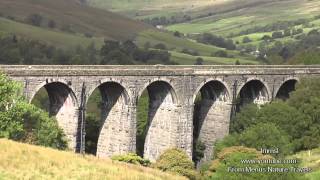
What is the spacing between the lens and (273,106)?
3236 inches

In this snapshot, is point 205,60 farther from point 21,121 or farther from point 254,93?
point 21,121

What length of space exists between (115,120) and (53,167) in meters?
31.6

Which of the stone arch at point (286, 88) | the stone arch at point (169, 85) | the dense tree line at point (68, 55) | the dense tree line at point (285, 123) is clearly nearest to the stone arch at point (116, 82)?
the stone arch at point (169, 85)

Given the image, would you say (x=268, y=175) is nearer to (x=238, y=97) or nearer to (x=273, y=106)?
(x=273, y=106)

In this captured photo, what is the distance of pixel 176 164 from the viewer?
68062 mm

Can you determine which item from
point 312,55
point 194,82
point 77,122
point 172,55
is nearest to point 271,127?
point 194,82

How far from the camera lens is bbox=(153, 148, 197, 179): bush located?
65.4 metres

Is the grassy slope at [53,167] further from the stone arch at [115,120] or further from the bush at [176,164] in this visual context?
the stone arch at [115,120]

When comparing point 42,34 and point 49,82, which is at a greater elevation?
point 42,34

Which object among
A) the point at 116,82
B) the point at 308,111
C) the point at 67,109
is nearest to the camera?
the point at 67,109

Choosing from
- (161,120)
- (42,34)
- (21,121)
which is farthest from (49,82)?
(42,34)

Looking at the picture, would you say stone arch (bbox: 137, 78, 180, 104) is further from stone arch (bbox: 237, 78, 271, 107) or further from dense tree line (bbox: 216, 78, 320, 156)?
stone arch (bbox: 237, 78, 271, 107)

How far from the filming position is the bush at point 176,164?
65412 millimetres

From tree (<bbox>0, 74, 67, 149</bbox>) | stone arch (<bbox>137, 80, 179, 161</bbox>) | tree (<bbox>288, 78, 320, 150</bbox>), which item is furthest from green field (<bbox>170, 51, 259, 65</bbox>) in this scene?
tree (<bbox>0, 74, 67, 149</bbox>)
